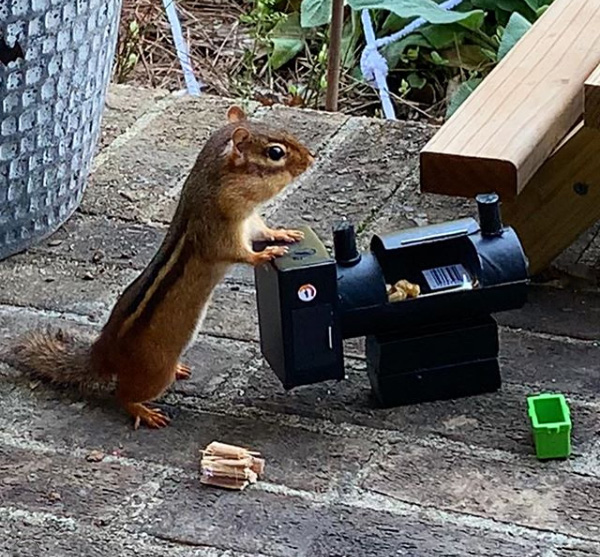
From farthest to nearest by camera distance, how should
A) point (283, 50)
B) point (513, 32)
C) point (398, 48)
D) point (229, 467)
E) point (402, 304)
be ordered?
point (283, 50), point (398, 48), point (513, 32), point (402, 304), point (229, 467)

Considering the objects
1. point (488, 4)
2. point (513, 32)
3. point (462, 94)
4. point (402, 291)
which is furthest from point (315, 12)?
point (402, 291)

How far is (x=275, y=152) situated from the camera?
280 cm

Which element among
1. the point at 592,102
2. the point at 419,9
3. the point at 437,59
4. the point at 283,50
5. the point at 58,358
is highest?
the point at 592,102

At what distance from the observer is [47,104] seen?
3.36 metres

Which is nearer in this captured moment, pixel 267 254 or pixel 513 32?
pixel 267 254

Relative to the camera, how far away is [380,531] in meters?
2.57

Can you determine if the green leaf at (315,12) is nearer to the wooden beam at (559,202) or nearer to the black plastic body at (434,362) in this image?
the wooden beam at (559,202)

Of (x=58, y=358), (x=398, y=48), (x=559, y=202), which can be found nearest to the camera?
(x=58, y=358)

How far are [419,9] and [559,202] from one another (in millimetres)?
1301

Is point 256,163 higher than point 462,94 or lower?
higher

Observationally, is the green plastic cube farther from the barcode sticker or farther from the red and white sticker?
the red and white sticker

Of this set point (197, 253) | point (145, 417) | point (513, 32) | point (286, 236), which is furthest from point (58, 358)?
point (513, 32)

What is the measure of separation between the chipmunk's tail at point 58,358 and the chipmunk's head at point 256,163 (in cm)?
44

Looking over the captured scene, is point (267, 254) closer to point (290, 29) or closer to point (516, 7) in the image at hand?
point (516, 7)
